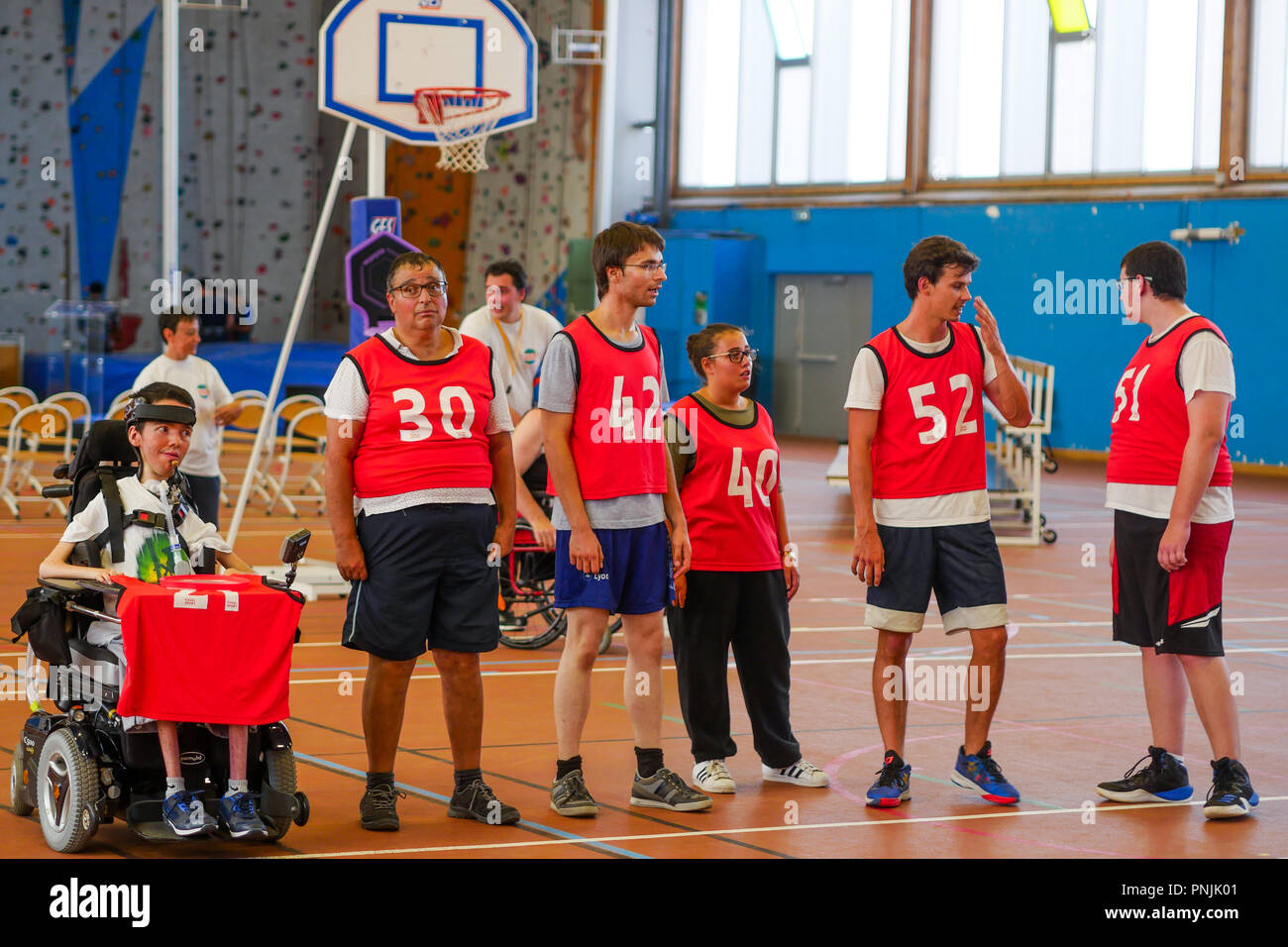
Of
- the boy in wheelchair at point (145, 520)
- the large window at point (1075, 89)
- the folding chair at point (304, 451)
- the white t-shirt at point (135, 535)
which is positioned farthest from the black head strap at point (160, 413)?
the large window at point (1075, 89)

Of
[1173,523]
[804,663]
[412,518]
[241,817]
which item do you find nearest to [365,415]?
[412,518]

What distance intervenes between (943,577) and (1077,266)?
1685 centimetres

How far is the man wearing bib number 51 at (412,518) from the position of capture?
15.7 feet

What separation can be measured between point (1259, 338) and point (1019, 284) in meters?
3.48

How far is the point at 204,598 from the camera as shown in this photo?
14.4 feet

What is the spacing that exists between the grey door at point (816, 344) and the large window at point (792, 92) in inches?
63.1

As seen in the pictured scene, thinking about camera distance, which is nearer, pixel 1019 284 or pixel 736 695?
pixel 736 695

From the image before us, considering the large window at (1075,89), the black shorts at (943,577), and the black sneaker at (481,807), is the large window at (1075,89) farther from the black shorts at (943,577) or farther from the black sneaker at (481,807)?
the black sneaker at (481,807)

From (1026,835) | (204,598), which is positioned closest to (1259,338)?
(1026,835)

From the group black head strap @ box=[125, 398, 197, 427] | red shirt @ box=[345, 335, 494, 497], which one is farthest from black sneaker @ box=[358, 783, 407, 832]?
black head strap @ box=[125, 398, 197, 427]

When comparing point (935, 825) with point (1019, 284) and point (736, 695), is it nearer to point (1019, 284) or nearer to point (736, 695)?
point (736, 695)

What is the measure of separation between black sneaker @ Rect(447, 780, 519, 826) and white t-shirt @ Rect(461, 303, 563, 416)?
135 inches

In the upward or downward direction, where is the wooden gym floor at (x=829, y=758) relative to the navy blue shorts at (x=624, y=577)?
downward
